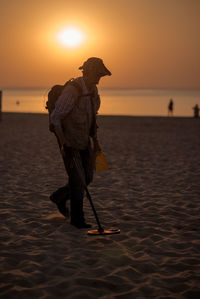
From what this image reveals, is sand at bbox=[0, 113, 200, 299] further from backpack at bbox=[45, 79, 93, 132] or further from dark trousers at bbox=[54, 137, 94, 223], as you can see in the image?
backpack at bbox=[45, 79, 93, 132]

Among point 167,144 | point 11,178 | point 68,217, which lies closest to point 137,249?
point 68,217

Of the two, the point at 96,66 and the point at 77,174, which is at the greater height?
the point at 96,66

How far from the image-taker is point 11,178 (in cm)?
948

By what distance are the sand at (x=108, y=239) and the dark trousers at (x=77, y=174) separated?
1.02 feet

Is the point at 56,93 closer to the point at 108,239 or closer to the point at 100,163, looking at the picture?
the point at 100,163

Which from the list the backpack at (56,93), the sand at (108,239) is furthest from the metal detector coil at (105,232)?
the backpack at (56,93)

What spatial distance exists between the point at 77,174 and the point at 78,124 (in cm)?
68

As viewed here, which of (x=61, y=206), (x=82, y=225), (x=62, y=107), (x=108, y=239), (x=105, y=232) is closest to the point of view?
(x=62, y=107)

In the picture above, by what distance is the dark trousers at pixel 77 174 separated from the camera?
565 cm

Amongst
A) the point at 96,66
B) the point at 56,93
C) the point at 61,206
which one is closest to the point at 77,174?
the point at 61,206

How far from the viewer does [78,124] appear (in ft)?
18.3

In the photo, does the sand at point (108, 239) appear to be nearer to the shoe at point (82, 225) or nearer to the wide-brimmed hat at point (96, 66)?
the shoe at point (82, 225)

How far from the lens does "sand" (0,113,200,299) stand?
162 inches

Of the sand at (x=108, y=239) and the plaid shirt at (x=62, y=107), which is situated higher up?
the plaid shirt at (x=62, y=107)
